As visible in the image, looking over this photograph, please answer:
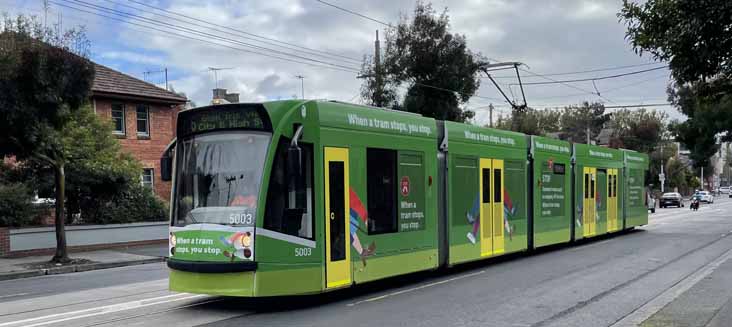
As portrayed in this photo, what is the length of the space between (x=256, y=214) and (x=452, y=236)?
539 centimetres

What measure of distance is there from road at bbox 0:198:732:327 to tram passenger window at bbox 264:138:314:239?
1228 millimetres

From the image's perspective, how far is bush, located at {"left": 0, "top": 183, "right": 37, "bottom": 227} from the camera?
2016 cm

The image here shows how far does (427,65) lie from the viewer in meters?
33.0

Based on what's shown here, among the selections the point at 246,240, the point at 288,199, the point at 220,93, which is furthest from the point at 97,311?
the point at 220,93

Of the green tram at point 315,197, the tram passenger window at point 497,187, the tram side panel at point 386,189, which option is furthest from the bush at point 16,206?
the tram passenger window at point 497,187

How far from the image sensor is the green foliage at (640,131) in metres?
82.5

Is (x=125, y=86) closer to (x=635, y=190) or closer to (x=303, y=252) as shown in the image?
(x=635, y=190)

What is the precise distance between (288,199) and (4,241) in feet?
46.7

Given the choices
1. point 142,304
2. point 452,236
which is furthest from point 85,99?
point 452,236

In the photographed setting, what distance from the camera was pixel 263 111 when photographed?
30.5ft

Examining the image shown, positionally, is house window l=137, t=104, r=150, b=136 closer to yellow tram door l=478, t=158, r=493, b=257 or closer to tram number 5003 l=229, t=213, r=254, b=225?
yellow tram door l=478, t=158, r=493, b=257

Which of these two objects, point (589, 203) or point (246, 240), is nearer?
point (246, 240)

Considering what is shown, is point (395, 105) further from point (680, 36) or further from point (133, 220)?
point (680, 36)

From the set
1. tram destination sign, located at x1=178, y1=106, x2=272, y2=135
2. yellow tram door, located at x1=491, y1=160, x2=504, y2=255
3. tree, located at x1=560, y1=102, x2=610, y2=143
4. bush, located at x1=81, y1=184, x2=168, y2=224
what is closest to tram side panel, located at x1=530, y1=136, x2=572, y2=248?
yellow tram door, located at x1=491, y1=160, x2=504, y2=255
